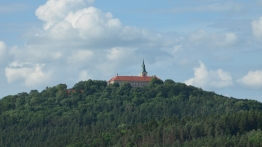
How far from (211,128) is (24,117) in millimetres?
79449

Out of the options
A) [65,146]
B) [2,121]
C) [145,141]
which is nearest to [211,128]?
[145,141]

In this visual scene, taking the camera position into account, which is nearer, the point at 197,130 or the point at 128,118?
the point at 197,130

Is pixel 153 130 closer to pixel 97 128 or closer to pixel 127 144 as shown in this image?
pixel 127 144

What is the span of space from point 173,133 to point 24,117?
7666cm

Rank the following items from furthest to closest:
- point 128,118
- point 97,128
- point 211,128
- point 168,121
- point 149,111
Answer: point 149,111, point 128,118, point 97,128, point 168,121, point 211,128

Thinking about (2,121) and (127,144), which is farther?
(2,121)

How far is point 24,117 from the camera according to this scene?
19725 centimetres

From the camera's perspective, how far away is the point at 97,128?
150 m

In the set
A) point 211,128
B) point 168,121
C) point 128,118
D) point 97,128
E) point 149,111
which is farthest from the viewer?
point 149,111

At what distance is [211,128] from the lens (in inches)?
4983

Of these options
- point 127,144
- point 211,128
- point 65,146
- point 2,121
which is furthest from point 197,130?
point 2,121

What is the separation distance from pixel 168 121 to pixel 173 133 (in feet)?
42.0

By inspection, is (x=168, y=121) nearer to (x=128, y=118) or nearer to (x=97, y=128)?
(x=97, y=128)

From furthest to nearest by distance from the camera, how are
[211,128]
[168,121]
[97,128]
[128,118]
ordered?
[128,118] < [97,128] < [168,121] < [211,128]
